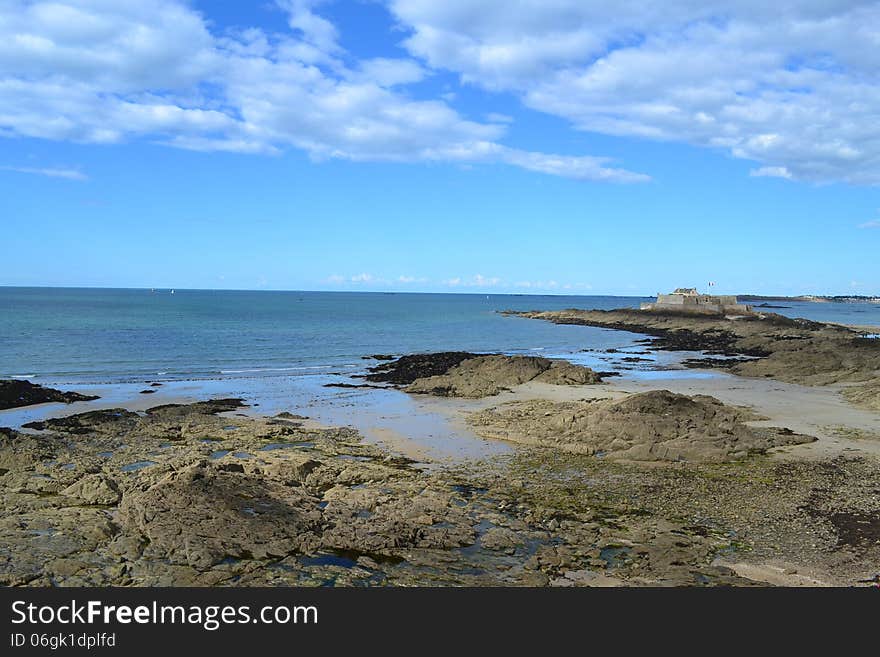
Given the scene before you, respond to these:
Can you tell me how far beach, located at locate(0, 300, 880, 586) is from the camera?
10.1m

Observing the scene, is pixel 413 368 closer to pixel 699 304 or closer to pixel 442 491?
pixel 442 491

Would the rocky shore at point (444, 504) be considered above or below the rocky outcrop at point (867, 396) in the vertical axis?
below

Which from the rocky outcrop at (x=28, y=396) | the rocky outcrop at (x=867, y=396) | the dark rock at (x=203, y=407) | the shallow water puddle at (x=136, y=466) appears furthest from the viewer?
the rocky outcrop at (x=867, y=396)

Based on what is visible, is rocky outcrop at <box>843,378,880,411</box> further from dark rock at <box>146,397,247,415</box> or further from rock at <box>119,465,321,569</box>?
dark rock at <box>146,397,247,415</box>

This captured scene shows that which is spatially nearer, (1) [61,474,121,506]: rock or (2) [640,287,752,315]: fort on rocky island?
(1) [61,474,121,506]: rock

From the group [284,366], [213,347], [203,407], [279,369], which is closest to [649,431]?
[203,407]

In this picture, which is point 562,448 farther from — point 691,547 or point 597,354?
point 597,354

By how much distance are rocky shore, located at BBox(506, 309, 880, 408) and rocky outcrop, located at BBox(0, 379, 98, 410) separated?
3151cm

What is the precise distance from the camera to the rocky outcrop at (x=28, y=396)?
25.0 m

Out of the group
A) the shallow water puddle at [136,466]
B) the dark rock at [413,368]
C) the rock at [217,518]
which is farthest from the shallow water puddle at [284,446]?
the dark rock at [413,368]

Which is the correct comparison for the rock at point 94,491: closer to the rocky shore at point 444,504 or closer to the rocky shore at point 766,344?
the rocky shore at point 444,504

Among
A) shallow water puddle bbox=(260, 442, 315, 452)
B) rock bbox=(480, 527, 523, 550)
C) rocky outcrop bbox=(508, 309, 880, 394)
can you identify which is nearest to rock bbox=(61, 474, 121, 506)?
shallow water puddle bbox=(260, 442, 315, 452)

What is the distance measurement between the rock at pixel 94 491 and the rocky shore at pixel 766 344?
85.9 feet

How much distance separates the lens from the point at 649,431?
726 inches
